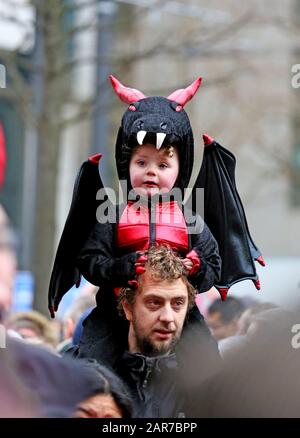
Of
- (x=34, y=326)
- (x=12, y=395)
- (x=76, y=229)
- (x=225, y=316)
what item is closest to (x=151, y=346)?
(x=76, y=229)

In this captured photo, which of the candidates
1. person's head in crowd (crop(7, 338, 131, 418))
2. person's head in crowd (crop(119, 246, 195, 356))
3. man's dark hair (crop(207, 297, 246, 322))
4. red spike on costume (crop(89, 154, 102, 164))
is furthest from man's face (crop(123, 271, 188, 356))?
man's dark hair (crop(207, 297, 246, 322))

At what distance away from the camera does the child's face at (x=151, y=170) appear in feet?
12.2

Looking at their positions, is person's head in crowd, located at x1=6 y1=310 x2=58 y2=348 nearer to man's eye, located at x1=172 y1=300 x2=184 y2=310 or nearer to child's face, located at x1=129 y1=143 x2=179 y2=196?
child's face, located at x1=129 y1=143 x2=179 y2=196

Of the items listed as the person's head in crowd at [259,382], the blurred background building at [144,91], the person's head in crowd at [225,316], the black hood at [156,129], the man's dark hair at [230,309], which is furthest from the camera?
the blurred background building at [144,91]

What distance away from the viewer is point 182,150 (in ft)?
12.5

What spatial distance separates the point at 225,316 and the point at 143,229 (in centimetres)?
298

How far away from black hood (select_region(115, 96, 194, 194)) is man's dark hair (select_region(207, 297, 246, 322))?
2637mm

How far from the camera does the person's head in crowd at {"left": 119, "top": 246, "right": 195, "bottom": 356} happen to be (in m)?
3.52

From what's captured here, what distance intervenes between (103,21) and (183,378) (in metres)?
7.64

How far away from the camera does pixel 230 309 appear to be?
6.57 metres

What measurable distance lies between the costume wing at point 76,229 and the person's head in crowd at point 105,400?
0.79 metres

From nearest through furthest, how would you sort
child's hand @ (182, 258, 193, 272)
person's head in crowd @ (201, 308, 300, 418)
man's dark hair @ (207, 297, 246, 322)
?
1. person's head in crowd @ (201, 308, 300, 418)
2. child's hand @ (182, 258, 193, 272)
3. man's dark hair @ (207, 297, 246, 322)

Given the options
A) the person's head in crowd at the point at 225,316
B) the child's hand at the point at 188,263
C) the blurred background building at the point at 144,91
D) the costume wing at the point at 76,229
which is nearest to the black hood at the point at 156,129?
the costume wing at the point at 76,229

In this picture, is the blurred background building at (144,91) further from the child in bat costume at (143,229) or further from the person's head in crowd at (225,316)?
the child in bat costume at (143,229)
